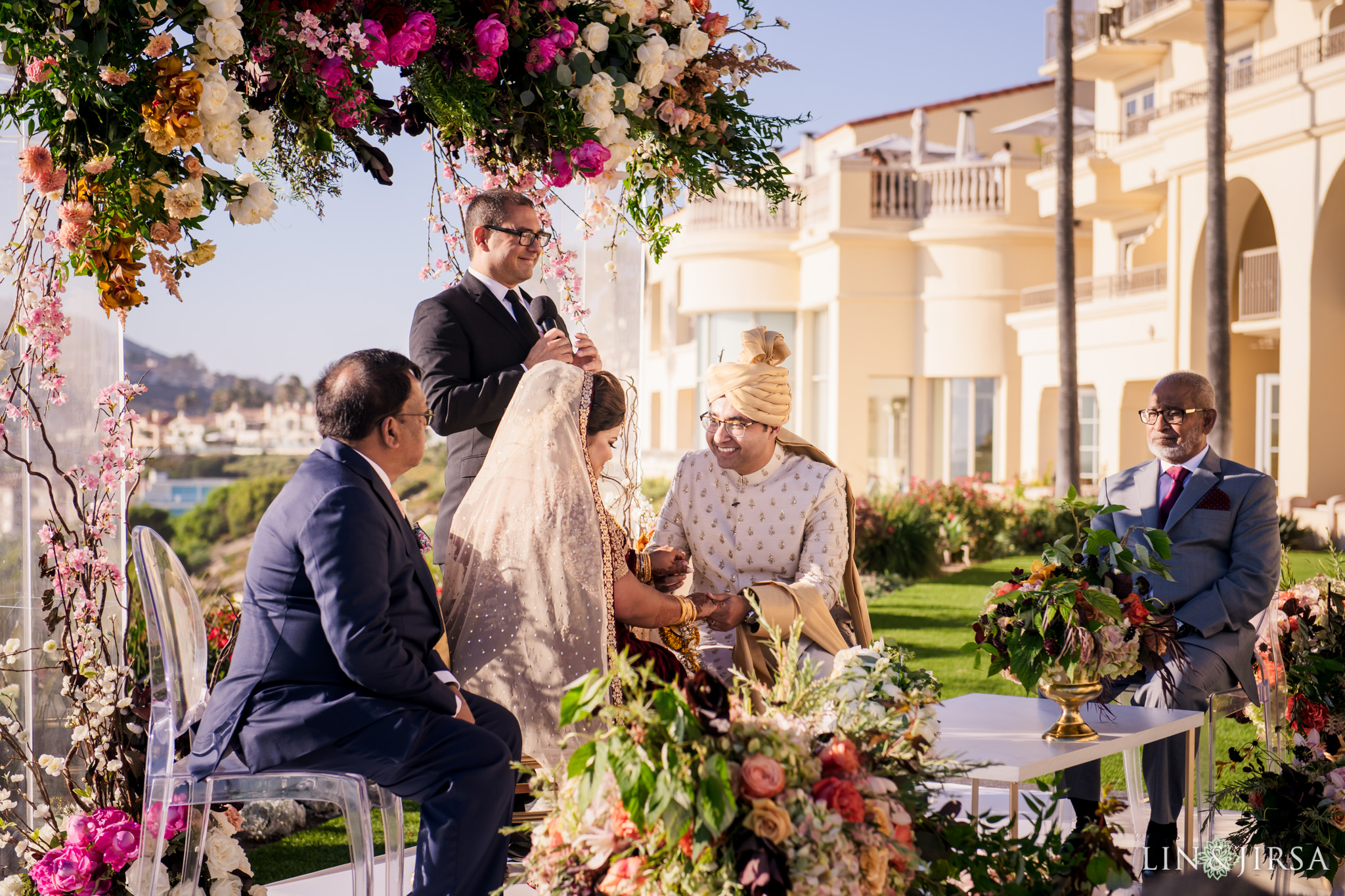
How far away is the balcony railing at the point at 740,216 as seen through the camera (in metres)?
23.6

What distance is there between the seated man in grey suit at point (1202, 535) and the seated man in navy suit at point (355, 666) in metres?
2.56

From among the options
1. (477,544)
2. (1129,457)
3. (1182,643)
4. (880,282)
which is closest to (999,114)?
(880,282)

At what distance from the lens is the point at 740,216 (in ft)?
78.0

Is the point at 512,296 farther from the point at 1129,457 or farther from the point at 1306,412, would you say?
the point at 1129,457

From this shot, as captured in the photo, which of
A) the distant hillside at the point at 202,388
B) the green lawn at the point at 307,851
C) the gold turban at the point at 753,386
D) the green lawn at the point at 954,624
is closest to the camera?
the gold turban at the point at 753,386

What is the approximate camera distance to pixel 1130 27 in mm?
18969

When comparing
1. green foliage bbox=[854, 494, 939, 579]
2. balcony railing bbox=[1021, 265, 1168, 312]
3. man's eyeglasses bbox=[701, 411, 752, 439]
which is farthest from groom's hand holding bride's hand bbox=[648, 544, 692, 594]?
balcony railing bbox=[1021, 265, 1168, 312]

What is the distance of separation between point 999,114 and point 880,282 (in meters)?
6.54

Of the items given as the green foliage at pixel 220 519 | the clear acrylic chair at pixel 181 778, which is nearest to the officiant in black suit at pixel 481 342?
the clear acrylic chair at pixel 181 778

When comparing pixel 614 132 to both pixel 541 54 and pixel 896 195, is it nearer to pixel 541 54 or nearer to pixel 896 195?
pixel 541 54

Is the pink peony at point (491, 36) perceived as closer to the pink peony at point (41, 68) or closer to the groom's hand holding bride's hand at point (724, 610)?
the pink peony at point (41, 68)

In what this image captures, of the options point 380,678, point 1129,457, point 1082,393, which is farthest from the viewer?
point 1082,393

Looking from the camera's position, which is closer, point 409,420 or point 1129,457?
point 409,420

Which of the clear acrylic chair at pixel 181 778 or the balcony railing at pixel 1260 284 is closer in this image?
the clear acrylic chair at pixel 181 778
